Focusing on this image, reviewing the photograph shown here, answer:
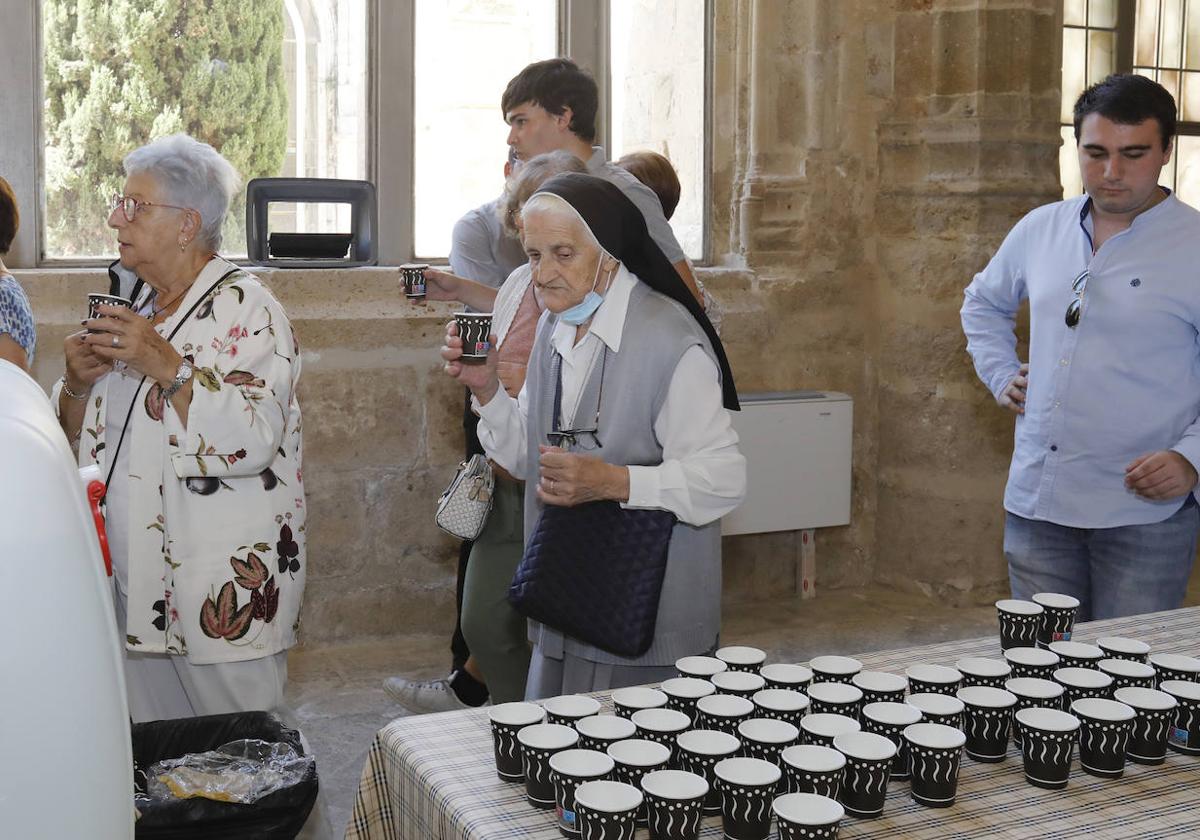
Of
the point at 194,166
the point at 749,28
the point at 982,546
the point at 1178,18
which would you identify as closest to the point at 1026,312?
the point at 982,546

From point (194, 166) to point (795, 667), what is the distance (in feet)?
5.39

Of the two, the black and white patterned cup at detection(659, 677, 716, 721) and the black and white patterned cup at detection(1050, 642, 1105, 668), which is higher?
the black and white patterned cup at detection(1050, 642, 1105, 668)

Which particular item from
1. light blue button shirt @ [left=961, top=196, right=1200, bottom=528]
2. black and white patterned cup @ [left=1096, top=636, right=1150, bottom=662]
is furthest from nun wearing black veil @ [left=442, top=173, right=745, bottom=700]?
light blue button shirt @ [left=961, top=196, right=1200, bottom=528]

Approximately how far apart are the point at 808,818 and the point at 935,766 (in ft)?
0.76

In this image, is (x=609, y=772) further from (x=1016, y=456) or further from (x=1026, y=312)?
(x=1026, y=312)

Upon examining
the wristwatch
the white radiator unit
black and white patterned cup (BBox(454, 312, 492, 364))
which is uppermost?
black and white patterned cup (BBox(454, 312, 492, 364))

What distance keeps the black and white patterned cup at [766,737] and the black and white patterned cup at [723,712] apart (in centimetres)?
2

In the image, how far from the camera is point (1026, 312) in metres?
5.30

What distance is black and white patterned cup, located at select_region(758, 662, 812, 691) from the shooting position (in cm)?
171

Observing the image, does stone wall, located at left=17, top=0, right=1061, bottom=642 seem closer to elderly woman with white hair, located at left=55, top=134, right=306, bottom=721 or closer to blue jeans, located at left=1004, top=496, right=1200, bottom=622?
elderly woman with white hair, located at left=55, top=134, right=306, bottom=721

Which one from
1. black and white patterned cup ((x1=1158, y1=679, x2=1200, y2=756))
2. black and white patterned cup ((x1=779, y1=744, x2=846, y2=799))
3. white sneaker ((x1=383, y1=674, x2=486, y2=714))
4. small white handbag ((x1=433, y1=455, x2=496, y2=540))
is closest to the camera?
black and white patterned cup ((x1=779, y1=744, x2=846, y2=799))

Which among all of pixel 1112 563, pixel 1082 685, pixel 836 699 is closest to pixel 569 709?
pixel 836 699

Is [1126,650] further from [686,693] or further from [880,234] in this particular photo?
[880,234]

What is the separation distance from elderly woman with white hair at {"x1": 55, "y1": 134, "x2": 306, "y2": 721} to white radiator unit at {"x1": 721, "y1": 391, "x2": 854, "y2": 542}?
2666 mm
